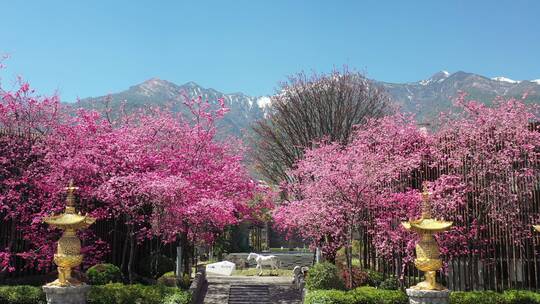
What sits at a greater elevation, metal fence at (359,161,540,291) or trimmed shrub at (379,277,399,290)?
metal fence at (359,161,540,291)

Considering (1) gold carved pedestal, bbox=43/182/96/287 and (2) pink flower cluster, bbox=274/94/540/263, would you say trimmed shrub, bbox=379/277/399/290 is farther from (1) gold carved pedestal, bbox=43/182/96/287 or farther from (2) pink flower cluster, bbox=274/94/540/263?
(1) gold carved pedestal, bbox=43/182/96/287

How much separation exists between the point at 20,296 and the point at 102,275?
358cm

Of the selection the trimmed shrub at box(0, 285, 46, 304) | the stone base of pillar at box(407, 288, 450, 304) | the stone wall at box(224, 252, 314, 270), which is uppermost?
the stone base of pillar at box(407, 288, 450, 304)

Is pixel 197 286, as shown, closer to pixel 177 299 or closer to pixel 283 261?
pixel 177 299

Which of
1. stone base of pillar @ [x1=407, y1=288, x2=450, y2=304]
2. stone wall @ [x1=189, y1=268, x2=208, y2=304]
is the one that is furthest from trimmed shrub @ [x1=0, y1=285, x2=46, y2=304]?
stone base of pillar @ [x1=407, y1=288, x2=450, y2=304]

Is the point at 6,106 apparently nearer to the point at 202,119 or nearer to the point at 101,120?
the point at 101,120

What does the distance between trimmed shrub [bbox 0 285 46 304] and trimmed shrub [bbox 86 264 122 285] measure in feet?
9.73

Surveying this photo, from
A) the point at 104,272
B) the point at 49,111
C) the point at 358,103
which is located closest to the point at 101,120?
the point at 49,111

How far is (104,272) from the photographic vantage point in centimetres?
1956

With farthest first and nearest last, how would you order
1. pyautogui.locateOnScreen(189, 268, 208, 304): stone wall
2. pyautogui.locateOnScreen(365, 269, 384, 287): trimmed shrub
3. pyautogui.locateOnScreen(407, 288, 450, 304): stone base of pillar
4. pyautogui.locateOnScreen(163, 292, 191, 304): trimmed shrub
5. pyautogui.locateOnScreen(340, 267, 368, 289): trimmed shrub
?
pyautogui.locateOnScreen(365, 269, 384, 287): trimmed shrub
pyautogui.locateOnScreen(340, 267, 368, 289): trimmed shrub
pyautogui.locateOnScreen(189, 268, 208, 304): stone wall
pyautogui.locateOnScreen(163, 292, 191, 304): trimmed shrub
pyautogui.locateOnScreen(407, 288, 450, 304): stone base of pillar

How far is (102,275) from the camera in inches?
761

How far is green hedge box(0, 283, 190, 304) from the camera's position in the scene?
16.1 m

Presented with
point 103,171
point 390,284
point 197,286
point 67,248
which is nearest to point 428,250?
point 390,284

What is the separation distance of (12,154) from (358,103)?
20.0 m
